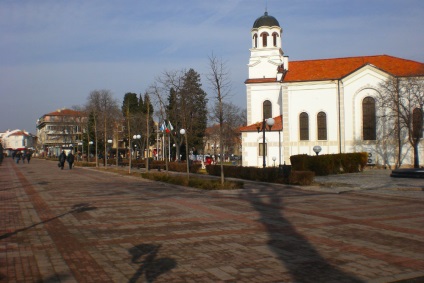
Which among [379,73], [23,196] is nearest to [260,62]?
[379,73]

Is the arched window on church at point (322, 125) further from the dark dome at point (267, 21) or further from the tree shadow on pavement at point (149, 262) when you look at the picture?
the tree shadow on pavement at point (149, 262)

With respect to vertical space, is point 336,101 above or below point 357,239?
above

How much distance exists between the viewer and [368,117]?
148ft

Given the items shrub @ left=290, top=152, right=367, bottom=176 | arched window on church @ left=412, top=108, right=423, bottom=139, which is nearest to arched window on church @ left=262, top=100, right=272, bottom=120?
arched window on church @ left=412, top=108, right=423, bottom=139

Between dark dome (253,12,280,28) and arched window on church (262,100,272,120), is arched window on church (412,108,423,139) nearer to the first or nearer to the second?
arched window on church (262,100,272,120)

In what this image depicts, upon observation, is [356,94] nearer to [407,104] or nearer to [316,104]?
[316,104]

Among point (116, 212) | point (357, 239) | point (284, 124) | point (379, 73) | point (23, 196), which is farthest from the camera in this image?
point (284, 124)

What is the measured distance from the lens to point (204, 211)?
13.2 meters

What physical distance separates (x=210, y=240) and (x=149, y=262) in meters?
1.97

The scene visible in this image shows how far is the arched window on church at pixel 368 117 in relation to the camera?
44938mm

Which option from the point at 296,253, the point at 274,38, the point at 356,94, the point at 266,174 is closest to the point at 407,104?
the point at 356,94

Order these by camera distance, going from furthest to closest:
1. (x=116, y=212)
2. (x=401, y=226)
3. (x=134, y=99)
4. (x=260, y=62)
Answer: (x=134, y=99), (x=260, y=62), (x=116, y=212), (x=401, y=226)

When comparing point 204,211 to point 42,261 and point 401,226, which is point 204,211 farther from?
point 42,261

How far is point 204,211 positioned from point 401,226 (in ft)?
17.7
